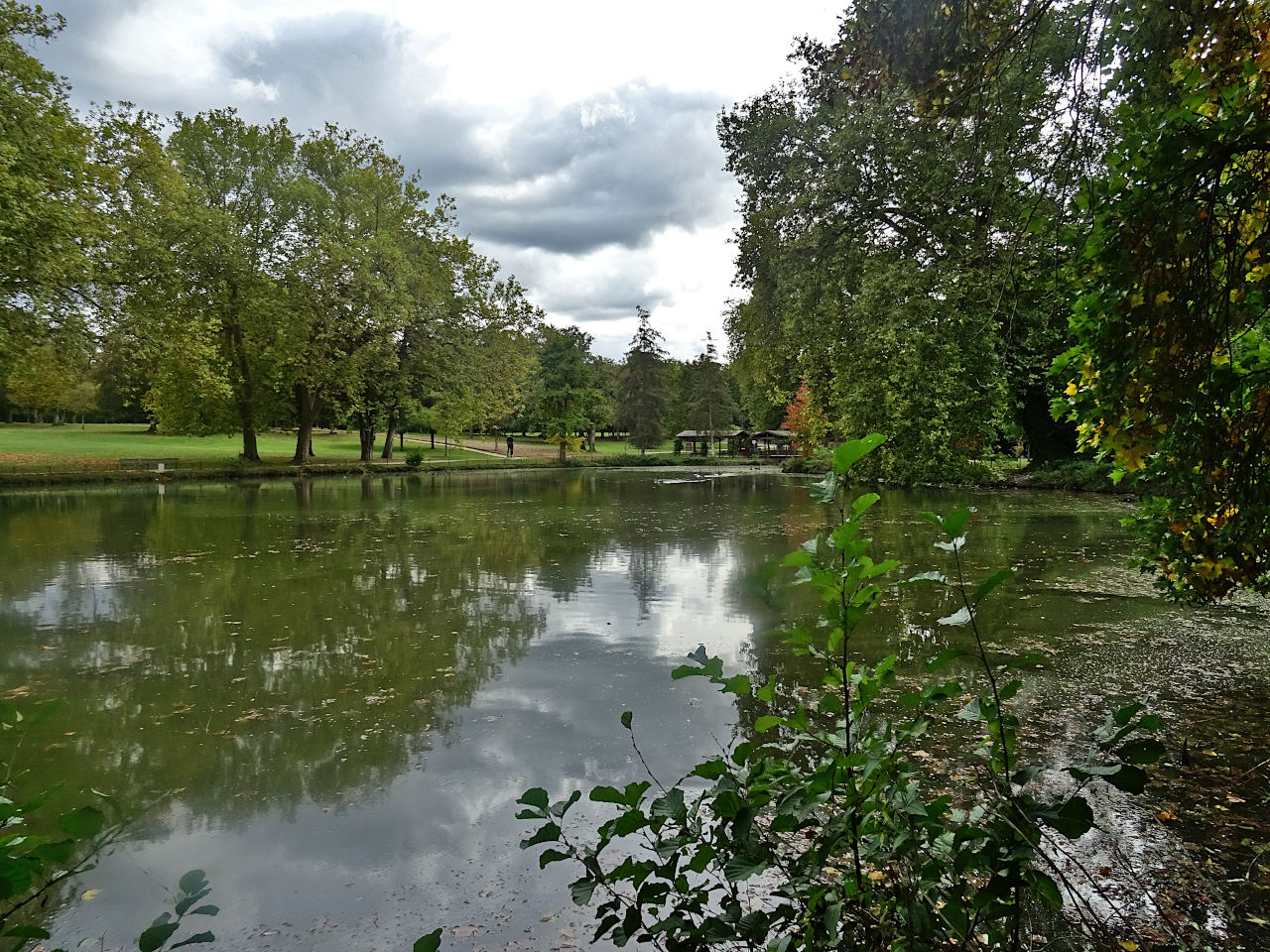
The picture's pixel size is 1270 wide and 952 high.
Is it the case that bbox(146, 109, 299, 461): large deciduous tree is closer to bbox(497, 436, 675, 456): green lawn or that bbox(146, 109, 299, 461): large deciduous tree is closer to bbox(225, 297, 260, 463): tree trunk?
bbox(225, 297, 260, 463): tree trunk

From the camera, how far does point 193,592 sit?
9.49m

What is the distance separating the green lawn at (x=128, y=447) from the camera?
2916 centimetres

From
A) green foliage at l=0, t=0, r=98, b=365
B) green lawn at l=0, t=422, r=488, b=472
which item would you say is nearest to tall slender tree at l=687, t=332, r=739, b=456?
green lawn at l=0, t=422, r=488, b=472

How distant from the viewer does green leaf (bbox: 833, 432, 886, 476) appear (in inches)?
61.7

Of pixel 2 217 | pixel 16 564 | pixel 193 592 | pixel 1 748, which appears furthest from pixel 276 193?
pixel 1 748

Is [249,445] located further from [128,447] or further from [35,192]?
[35,192]

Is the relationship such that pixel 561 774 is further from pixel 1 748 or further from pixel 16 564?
pixel 16 564

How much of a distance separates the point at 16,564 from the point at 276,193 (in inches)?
950

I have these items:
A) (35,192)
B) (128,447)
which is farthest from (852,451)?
(128,447)

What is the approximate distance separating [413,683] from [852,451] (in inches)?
220

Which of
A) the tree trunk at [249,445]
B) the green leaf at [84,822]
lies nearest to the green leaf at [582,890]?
the green leaf at [84,822]

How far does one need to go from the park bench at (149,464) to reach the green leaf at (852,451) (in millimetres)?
33563

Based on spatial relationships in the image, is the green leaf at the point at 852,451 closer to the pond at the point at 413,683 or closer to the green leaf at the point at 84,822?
the pond at the point at 413,683

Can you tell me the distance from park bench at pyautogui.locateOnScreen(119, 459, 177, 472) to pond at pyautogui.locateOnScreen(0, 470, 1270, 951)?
57.5 ft
